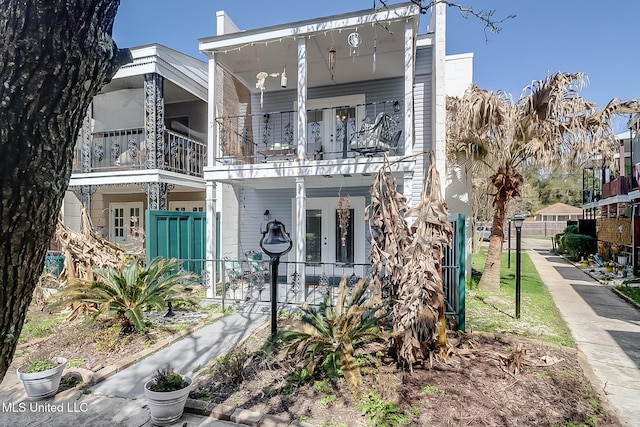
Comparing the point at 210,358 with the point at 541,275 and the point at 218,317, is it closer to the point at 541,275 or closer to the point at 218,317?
the point at 218,317

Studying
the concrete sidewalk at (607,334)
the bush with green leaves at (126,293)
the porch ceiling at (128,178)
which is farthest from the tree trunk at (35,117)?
the porch ceiling at (128,178)

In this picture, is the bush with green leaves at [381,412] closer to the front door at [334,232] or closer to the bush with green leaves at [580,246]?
the front door at [334,232]

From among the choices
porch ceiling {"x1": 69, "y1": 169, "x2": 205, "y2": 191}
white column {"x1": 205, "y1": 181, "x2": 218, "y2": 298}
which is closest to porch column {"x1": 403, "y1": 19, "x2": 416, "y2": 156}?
white column {"x1": 205, "y1": 181, "x2": 218, "y2": 298}

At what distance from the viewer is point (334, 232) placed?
33.4 feet

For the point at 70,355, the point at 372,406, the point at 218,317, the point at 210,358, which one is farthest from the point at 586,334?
the point at 70,355

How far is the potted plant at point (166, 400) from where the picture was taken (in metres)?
3.13

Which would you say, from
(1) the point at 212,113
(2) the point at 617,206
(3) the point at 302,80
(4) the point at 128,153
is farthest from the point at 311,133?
(2) the point at 617,206

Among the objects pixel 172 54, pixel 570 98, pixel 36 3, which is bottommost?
pixel 36 3

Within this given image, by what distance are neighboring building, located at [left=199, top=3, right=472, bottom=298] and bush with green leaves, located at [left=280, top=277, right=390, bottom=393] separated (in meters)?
1.78

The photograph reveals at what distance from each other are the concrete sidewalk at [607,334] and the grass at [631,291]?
0.83 feet

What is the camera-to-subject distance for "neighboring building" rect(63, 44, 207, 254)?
9508mm

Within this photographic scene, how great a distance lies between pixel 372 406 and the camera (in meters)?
3.21

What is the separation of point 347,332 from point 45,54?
3826mm

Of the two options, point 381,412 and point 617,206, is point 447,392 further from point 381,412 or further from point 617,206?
point 617,206
